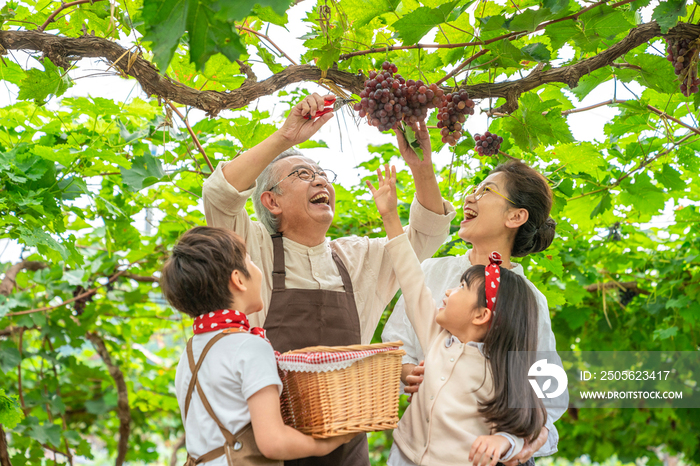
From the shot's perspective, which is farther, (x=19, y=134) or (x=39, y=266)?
(x=39, y=266)

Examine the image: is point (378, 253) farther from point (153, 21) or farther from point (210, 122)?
point (153, 21)

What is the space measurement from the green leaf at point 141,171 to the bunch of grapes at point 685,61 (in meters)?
1.71

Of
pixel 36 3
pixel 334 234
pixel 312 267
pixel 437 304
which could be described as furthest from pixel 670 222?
pixel 36 3

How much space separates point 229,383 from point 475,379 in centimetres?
66

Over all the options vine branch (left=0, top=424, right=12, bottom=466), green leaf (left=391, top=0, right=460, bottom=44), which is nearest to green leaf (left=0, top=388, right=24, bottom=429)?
vine branch (left=0, top=424, right=12, bottom=466)

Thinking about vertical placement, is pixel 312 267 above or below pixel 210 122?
below

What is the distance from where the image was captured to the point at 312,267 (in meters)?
1.88

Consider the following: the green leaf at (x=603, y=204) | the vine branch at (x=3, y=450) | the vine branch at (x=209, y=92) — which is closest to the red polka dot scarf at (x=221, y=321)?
the vine branch at (x=209, y=92)

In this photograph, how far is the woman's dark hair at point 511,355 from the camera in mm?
1492

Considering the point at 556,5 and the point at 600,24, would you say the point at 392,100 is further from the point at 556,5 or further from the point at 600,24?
the point at 600,24

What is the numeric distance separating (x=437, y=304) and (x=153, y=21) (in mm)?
1330

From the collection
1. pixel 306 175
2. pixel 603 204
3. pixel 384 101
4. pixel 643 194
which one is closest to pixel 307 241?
pixel 306 175

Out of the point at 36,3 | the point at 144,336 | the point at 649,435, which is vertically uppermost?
the point at 36,3

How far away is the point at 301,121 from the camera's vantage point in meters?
1.68
